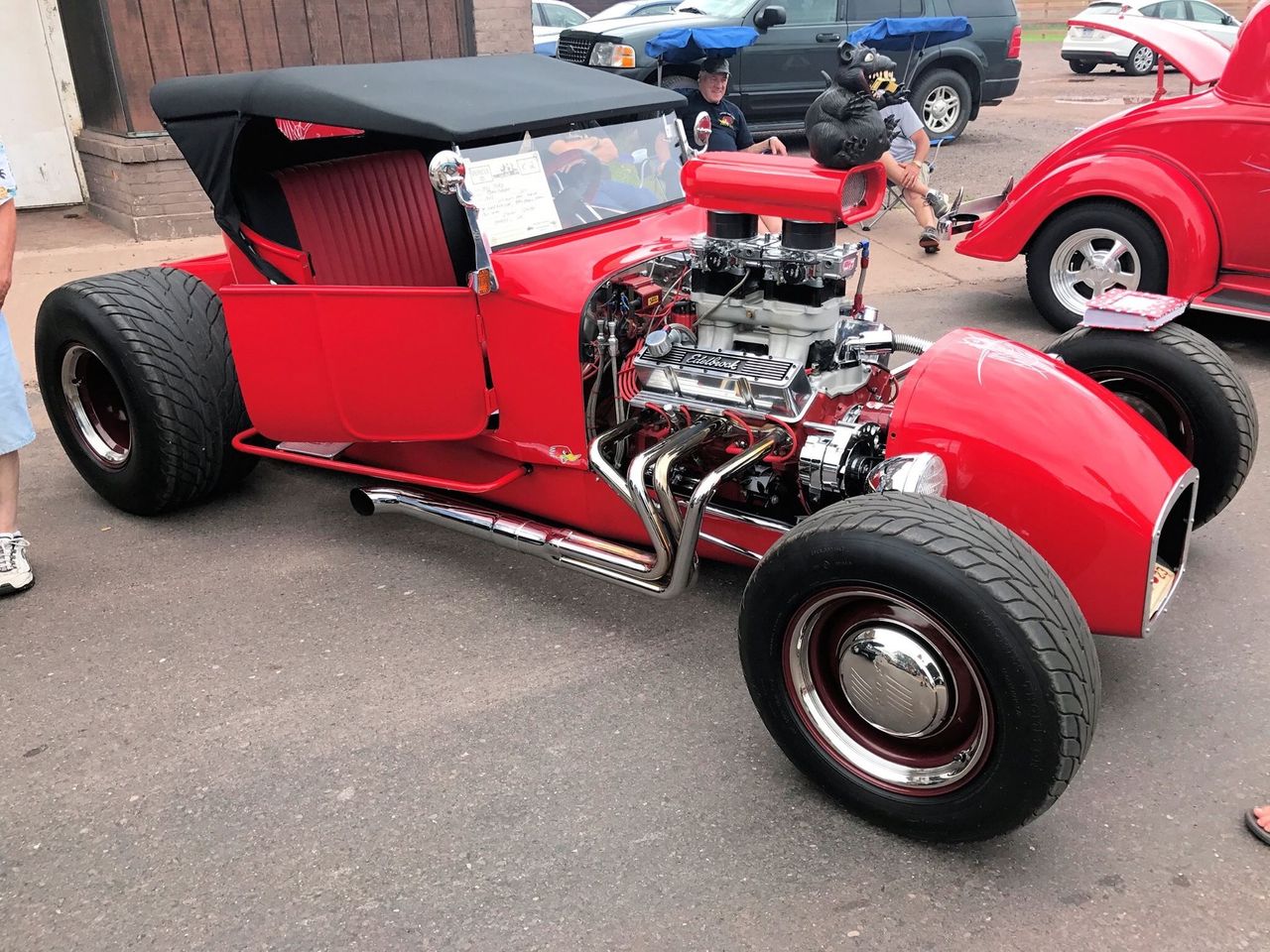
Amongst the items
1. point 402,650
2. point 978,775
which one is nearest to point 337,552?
point 402,650

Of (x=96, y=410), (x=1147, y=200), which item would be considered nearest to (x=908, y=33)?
(x=1147, y=200)

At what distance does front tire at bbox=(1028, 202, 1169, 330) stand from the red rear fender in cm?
327

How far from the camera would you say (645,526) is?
308cm

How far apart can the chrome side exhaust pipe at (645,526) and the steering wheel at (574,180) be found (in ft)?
2.73

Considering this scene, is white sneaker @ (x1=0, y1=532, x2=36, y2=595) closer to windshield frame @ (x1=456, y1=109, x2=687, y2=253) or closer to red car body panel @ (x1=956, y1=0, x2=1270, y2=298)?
windshield frame @ (x1=456, y1=109, x2=687, y2=253)

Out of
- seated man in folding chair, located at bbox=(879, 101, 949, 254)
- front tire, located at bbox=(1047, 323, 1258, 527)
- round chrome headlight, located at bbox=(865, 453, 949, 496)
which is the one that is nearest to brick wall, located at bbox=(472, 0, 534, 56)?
seated man in folding chair, located at bbox=(879, 101, 949, 254)

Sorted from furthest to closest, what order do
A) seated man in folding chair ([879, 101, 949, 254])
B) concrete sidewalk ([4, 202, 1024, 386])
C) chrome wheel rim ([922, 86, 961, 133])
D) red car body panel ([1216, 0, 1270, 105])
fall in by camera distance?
chrome wheel rim ([922, 86, 961, 133]), seated man in folding chair ([879, 101, 949, 254]), concrete sidewalk ([4, 202, 1024, 386]), red car body panel ([1216, 0, 1270, 105])

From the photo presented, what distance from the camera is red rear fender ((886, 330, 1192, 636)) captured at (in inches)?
107

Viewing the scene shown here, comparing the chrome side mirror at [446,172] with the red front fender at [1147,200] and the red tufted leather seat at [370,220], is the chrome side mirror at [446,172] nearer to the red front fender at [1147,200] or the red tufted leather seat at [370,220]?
the red tufted leather seat at [370,220]

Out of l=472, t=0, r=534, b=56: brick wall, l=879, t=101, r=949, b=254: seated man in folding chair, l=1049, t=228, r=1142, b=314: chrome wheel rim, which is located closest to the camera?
l=1049, t=228, r=1142, b=314: chrome wheel rim

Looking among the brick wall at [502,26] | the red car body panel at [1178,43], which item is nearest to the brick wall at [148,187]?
the brick wall at [502,26]

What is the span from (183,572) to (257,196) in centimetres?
143

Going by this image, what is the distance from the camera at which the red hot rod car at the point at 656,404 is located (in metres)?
2.40

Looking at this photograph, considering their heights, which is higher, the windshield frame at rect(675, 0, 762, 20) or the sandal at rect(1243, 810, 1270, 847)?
the windshield frame at rect(675, 0, 762, 20)
